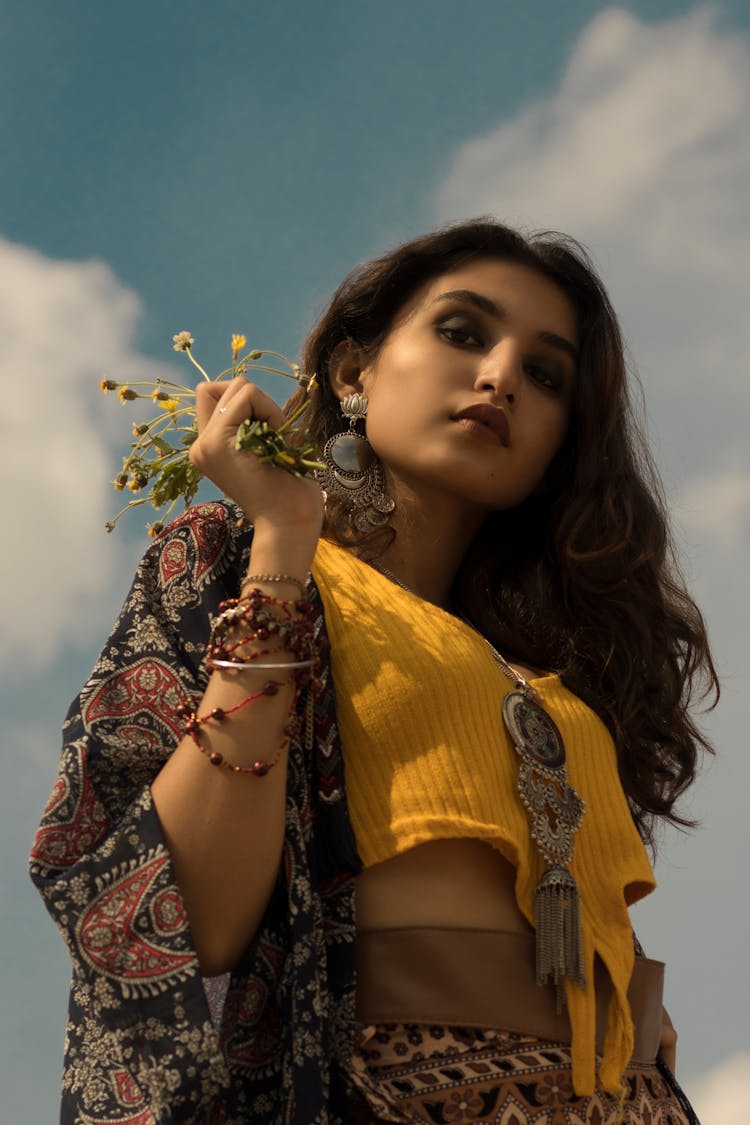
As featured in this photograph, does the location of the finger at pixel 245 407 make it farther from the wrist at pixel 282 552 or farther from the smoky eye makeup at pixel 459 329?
the smoky eye makeup at pixel 459 329

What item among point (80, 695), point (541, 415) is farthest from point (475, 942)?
point (541, 415)

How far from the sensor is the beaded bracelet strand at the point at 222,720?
275 centimetres

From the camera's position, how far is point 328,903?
299 centimetres

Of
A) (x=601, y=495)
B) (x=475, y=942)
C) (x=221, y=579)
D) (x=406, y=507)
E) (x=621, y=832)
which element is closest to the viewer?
(x=475, y=942)

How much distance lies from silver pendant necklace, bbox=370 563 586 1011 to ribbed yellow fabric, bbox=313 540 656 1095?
26mm

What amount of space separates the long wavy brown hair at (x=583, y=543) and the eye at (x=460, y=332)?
28 centimetres

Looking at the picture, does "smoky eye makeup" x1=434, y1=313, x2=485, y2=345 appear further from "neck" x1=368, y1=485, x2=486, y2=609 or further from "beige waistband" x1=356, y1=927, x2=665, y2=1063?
"beige waistband" x1=356, y1=927, x2=665, y2=1063

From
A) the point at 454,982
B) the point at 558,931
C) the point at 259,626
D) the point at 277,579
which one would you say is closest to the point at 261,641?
the point at 259,626

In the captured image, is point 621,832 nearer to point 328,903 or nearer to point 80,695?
point 328,903

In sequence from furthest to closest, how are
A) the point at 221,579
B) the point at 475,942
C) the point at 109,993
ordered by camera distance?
the point at 221,579 → the point at 475,942 → the point at 109,993

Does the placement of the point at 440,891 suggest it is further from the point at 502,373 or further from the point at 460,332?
the point at 460,332

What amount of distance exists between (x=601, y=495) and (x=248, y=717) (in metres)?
1.89

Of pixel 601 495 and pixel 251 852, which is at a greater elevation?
pixel 601 495

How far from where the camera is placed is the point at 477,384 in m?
3.89
